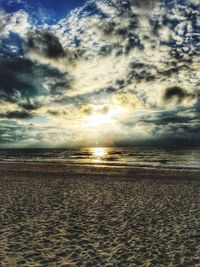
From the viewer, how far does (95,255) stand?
8.78 meters

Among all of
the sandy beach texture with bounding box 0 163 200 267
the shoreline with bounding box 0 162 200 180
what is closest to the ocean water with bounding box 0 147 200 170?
the shoreline with bounding box 0 162 200 180

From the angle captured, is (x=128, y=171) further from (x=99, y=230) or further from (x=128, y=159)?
(x=128, y=159)

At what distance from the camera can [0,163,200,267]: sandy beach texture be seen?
28.0ft

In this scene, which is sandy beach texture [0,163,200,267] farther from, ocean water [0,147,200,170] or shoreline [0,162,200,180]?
ocean water [0,147,200,170]

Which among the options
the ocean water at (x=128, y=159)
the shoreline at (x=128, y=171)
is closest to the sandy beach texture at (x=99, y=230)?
the shoreline at (x=128, y=171)

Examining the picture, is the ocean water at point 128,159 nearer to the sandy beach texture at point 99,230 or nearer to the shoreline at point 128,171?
the shoreline at point 128,171

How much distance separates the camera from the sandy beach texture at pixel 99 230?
8.53m

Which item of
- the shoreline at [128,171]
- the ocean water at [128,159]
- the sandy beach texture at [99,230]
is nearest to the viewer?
the sandy beach texture at [99,230]

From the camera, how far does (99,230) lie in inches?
448

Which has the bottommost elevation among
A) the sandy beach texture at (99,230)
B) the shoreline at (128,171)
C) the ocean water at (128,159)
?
the ocean water at (128,159)

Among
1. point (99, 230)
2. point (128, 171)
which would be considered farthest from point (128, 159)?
point (99, 230)

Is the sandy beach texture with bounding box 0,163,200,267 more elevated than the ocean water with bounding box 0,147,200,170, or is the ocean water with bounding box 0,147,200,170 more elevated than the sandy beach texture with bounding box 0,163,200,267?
the sandy beach texture with bounding box 0,163,200,267

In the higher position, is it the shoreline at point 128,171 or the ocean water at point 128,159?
the shoreline at point 128,171

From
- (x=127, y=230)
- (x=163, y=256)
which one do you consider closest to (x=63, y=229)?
(x=127, y=230)
